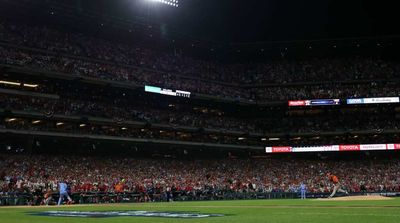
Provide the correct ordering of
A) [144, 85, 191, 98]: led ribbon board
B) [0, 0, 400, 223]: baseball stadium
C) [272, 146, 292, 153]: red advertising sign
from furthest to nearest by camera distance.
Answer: [272, 146, 292, 153]: red advertising sign
[144, 85, 191, 98]: led ribbon board
[0, 0, 400, 223]: baseball stadium

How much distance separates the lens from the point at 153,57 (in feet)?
208

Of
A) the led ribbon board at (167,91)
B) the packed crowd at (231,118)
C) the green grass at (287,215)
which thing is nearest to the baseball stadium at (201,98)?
the led ribbon board at (167,91)

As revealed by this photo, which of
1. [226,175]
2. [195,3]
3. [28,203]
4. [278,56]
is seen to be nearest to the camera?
[28,203]

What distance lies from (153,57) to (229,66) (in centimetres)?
1392

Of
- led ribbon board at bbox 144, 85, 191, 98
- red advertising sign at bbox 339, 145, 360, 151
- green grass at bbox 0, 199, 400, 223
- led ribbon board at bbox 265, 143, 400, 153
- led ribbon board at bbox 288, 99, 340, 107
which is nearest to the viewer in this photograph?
green grass at bbox 0, 199, 400, 223

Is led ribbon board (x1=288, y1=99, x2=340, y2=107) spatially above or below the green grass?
above

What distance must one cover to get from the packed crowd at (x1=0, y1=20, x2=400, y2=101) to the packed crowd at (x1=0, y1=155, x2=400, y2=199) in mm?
9355

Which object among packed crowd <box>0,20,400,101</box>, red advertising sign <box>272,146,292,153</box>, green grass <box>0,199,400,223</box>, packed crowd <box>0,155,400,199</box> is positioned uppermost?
packed crowd <box>0,20,400,101</box>

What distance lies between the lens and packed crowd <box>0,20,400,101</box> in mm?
50125

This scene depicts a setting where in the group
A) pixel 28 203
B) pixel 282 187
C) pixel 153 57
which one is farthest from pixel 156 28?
pixel 28 203

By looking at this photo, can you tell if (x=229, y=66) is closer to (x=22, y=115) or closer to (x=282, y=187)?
(x=282, y=187)

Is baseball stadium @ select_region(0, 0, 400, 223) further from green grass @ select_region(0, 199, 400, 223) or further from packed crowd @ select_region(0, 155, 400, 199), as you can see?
green grass @ select_region(0, 199, 400, 223)

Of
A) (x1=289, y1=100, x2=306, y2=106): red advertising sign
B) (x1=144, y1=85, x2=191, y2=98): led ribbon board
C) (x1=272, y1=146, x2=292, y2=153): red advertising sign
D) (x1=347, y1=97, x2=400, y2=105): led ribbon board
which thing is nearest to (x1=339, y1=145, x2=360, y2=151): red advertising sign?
(x1=347, y1=97, x2=400, y2=105): led ribbon board

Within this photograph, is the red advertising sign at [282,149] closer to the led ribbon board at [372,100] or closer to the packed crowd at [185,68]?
the packed crowd at [185,68]
